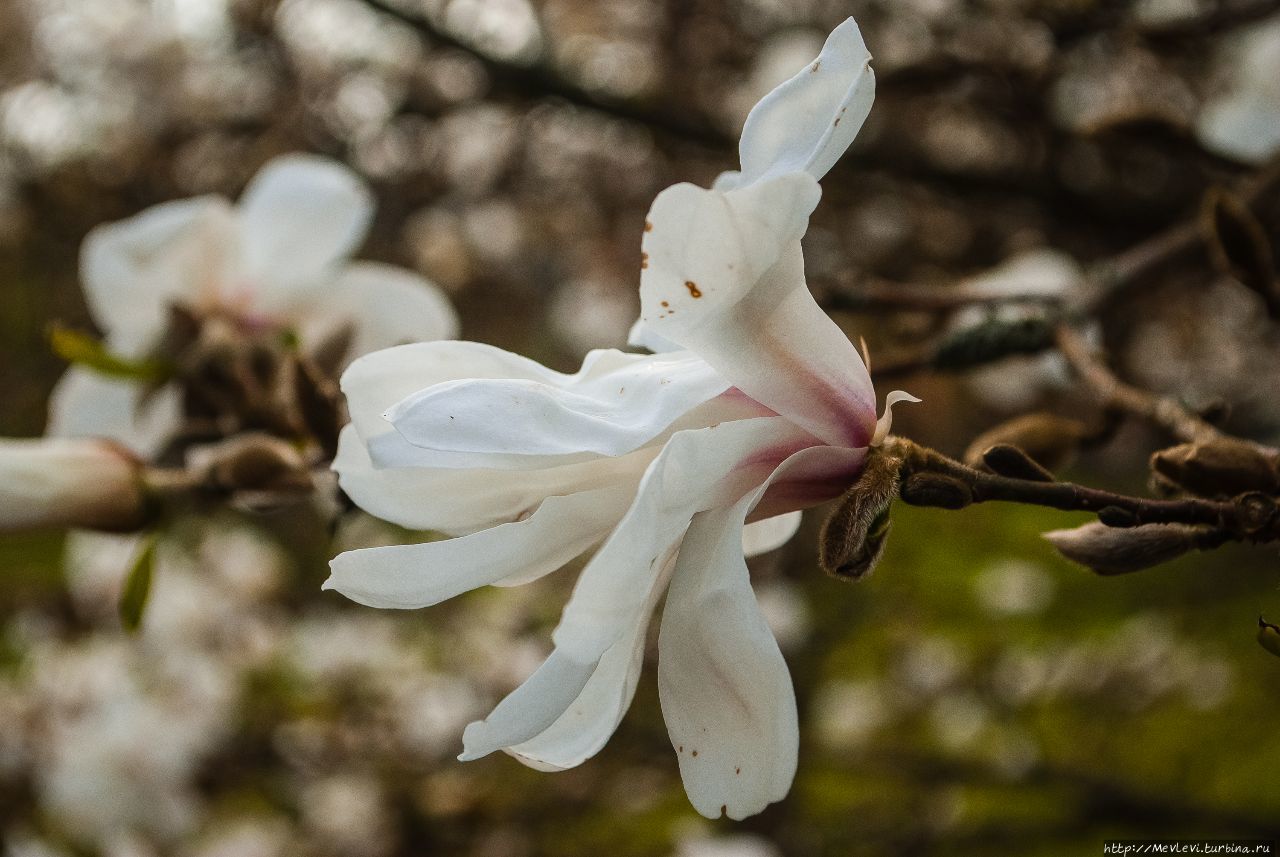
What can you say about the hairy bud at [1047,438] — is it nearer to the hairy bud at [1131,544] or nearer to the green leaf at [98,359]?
the hairy bud at [1131,544]

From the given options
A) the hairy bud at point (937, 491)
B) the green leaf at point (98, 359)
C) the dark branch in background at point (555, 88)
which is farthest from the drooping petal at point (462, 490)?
the dark branch in background at point (555, 88)

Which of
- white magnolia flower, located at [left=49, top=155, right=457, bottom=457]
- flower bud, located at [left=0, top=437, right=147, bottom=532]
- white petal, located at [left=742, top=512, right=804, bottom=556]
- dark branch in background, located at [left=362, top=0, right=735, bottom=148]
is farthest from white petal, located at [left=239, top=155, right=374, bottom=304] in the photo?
dark branch in background, located at [left=362, top=0, right=735, bottom=148]

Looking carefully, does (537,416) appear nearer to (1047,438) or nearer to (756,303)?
(756,303)

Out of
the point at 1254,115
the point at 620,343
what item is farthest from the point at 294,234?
the point at 620,343

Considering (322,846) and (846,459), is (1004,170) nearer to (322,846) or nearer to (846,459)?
(846,459)

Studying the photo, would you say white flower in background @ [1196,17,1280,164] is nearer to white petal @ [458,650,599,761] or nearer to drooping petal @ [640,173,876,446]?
drooping petal @ [640,173,876,446]

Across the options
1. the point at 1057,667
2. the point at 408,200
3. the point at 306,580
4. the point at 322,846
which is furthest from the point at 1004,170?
the point at 306,580
